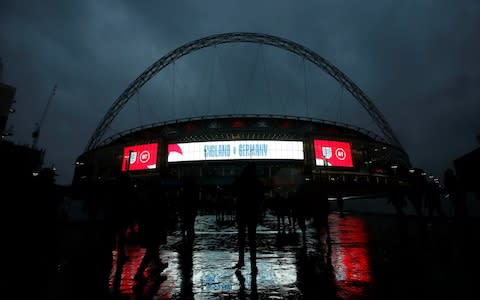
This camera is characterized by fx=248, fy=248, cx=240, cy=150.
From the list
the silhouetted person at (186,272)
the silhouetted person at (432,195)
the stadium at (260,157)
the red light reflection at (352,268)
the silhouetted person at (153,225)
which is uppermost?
the stadium at (260,157)

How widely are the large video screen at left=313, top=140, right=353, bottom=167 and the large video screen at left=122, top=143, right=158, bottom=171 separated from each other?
32956mm

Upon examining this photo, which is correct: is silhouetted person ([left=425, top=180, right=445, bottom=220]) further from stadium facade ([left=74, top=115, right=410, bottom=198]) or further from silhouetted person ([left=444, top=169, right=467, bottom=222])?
stadium facade ([left=74, top=115, right=410, bottom=198])

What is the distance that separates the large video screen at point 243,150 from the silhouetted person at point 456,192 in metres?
38.7

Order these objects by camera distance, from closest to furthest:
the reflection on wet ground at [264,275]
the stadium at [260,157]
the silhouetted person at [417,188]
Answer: the reflection on wet ground at [264,275] → the silhouetted person at [417,188] → the stadium at [260,157]

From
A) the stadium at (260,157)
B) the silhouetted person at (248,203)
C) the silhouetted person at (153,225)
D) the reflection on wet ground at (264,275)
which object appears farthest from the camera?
the stadium at (260,157)

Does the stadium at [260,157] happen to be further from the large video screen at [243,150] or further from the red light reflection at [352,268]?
the red light reflection at [352,268]

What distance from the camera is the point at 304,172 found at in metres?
48.5

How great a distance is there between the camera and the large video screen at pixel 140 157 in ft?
169

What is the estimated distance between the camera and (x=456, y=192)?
1025cm

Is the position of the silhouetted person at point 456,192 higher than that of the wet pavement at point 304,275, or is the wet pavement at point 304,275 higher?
the silhouetted person at point 456,192

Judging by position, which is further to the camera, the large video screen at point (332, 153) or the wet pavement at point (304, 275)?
the large video screen at point (332, 153)

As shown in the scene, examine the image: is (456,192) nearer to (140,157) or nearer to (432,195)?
(432,195)

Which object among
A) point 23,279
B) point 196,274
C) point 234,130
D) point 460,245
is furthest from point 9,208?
point 234,130

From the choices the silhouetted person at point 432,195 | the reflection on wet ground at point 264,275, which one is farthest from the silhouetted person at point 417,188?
the reflection on wet ground at point 264,275
